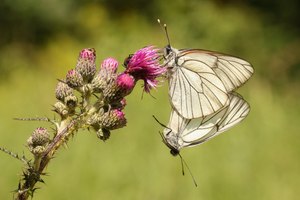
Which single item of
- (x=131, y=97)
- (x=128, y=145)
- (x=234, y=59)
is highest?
(x=131, y=97)

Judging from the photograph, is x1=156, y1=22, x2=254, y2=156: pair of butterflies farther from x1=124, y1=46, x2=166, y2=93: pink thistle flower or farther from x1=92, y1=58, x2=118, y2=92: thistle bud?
x1=92, y1=58, x2=118, y2=92: thistle bud

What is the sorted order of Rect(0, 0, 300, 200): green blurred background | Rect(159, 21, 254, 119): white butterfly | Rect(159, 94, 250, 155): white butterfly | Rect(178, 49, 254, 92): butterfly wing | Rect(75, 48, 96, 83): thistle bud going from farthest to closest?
Rect(0, 0, 300, 200): green blurred background < Rect(178, 49, 254, 92): butterfly wing < Rect(159, 21, 254, 119): white butterfly < Rect(159, 94, 250, 155): white butterfly < Rect(75, 48, 96, 83): thistle bud

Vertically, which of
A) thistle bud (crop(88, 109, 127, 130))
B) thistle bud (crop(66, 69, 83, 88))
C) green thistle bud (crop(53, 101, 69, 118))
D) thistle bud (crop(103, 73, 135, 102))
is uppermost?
thistle bud (crop(66, 69, 83, 88))

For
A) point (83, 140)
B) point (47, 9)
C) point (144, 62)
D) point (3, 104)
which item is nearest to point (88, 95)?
point (144, 62)

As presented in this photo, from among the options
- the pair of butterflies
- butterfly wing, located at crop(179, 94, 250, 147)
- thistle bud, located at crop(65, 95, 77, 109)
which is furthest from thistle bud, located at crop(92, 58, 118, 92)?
butterfly wing, located at crop(179, 94, 250, 147)

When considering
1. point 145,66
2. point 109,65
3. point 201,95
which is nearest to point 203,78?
point 201,95

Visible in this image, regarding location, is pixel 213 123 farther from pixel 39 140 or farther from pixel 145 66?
pixel 39 140

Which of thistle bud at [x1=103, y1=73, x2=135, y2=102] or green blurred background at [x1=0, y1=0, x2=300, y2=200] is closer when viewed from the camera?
thistle bud at [x1=103, y1=73, x2=135, y2=102]

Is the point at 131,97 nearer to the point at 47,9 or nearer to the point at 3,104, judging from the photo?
the point at 3,104
